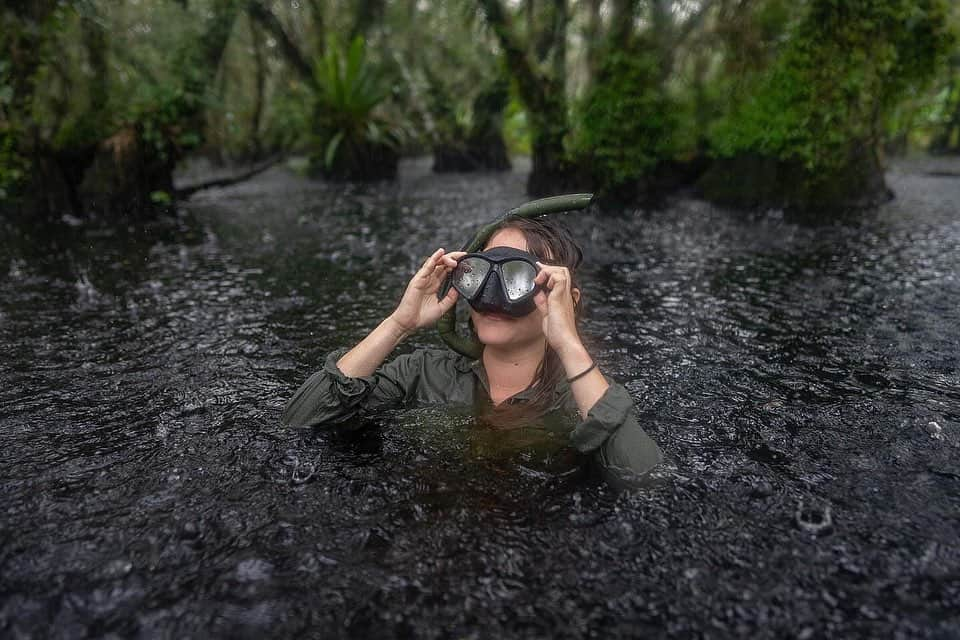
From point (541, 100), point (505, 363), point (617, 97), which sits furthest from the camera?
point (541, 100)

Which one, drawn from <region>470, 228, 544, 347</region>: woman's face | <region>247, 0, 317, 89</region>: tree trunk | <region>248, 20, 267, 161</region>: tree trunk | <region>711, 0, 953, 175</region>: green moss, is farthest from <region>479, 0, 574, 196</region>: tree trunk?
<region>470, 228, 544, 347</region>: woman's face

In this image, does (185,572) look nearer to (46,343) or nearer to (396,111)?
(46,343)

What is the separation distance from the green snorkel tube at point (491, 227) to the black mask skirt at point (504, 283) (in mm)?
167

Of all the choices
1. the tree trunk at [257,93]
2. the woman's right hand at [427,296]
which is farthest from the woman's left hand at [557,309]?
the tree trunk at [257,93]

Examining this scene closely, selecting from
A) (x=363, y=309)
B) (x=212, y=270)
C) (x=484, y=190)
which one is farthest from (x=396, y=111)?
(x=363, y=309)

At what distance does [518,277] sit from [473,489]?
0.86 metres

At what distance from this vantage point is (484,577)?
6.79 ft

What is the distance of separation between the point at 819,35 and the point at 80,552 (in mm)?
11392

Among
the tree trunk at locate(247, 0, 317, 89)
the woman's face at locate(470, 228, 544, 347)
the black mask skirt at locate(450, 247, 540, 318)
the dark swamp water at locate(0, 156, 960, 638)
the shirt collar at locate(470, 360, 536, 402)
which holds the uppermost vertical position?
the tree trunk at locate(247, 0, 317, 89)

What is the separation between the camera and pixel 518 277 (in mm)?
2705

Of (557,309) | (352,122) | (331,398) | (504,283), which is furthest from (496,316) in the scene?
(352,122)

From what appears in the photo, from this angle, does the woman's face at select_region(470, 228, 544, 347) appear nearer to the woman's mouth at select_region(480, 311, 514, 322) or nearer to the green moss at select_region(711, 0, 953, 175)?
the woman's mouth at select_region(480, 311, 514, 322)

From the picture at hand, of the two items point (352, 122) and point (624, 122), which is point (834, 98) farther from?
point (352, 122)

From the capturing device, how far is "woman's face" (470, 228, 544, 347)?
281 centimetres
